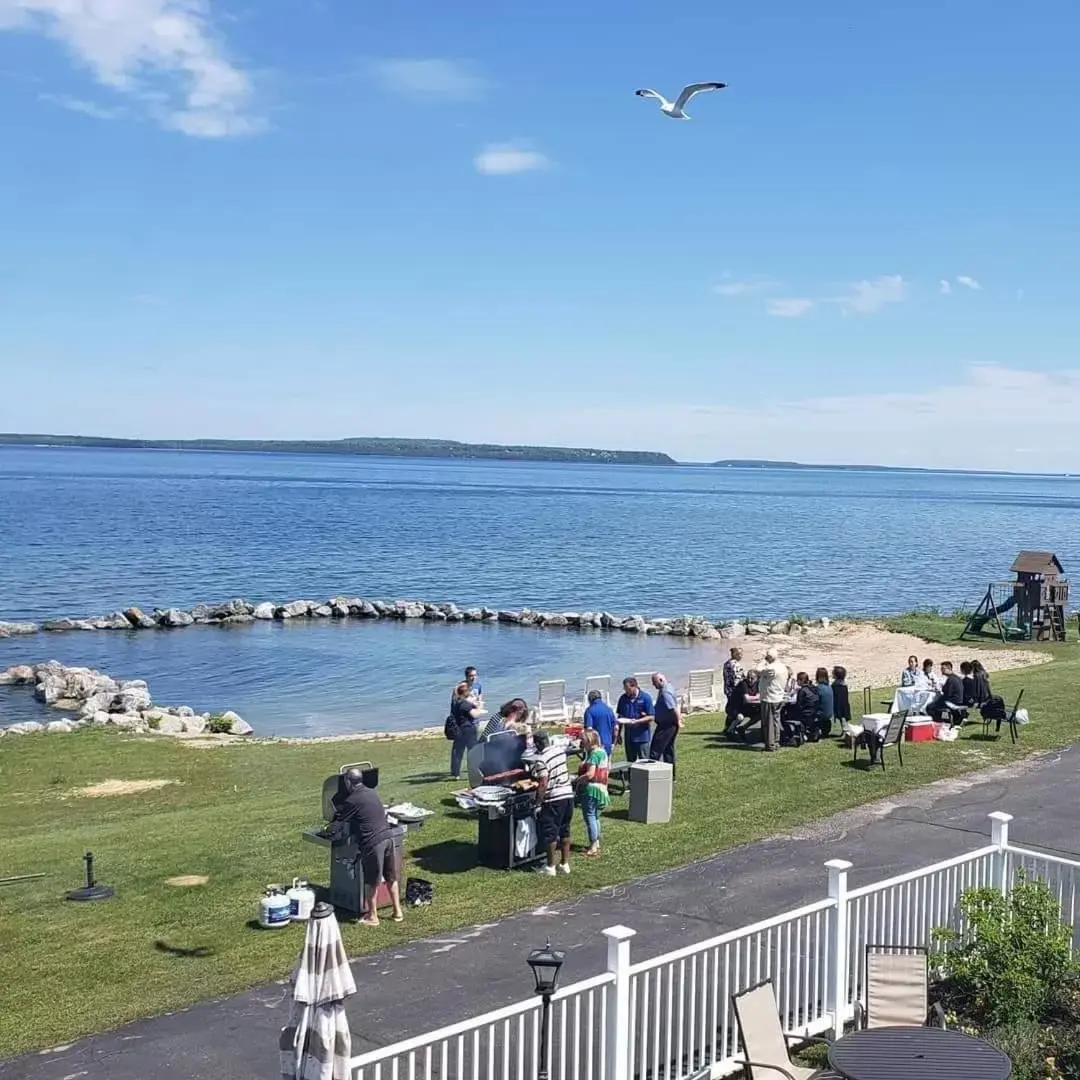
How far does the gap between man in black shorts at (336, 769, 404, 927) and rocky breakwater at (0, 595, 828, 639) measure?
3916cm

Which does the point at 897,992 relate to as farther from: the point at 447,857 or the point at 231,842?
the point at 231,842

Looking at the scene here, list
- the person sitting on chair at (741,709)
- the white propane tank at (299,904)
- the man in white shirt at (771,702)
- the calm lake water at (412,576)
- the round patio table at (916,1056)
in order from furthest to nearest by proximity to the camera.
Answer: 1. the calm lake water at (412,576)
2. the person sitting on chair at (741,709)
3. the man in white shirt at (771,702)
4. the white propane tank at (299,904)
5. the round patio table at (916,1056)

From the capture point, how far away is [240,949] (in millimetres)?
11031

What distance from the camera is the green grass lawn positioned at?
10.5 metres

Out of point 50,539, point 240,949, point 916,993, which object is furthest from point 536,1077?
point 50,539

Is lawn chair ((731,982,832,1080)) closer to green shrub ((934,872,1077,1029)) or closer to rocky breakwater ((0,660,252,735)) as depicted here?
green shrub ((934,872,1077,1029))

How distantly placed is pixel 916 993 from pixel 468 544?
89.7 metres

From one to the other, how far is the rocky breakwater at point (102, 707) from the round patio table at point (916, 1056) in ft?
73.7

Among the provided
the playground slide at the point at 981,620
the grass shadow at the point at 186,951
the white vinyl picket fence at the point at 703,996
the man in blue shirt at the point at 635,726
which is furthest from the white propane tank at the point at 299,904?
the playground slide at the point at 981,620

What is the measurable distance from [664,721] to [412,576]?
2256 inches

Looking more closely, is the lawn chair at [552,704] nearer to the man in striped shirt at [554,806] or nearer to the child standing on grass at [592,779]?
the child standing on grass at [592,779]

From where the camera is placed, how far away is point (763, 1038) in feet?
27.7

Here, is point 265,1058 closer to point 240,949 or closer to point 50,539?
point 240,949

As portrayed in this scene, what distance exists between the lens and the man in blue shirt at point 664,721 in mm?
17219
